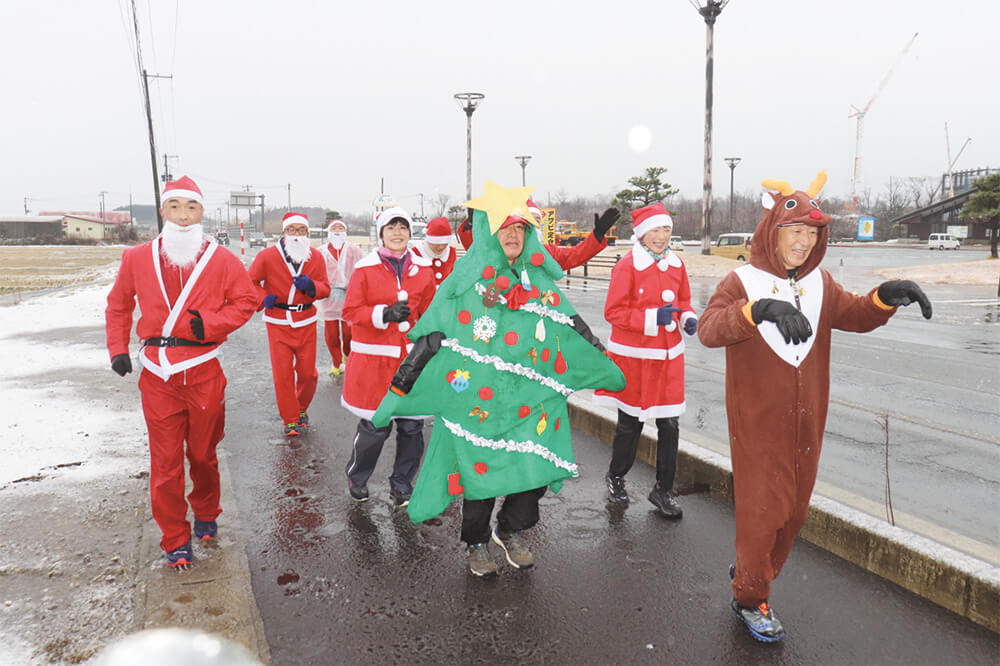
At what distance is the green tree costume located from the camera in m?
3.46

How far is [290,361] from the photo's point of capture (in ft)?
20.4

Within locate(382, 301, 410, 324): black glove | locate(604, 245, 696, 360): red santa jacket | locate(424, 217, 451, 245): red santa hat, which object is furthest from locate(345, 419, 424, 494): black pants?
locate(424, 217, 451, 245): red santa hat

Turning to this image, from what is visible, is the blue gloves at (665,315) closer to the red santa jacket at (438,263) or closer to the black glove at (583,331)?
the black glove at (583,331)

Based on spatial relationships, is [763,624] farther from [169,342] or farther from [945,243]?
[945,243]

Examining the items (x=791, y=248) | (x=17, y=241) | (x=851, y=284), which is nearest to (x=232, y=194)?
(x=17, y=241)

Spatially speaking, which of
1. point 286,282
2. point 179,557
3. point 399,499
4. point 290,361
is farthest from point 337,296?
point 179,557

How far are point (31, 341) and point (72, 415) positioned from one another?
573 cm

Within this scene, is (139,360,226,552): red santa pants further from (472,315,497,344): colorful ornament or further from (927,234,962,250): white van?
(927,234,962,250): white van

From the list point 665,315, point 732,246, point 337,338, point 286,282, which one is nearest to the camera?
point 665,315

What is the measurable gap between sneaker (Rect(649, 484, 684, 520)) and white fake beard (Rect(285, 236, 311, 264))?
4022 millimetres

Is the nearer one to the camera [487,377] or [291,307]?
[487,377]

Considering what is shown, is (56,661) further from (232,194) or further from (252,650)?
(232,194)

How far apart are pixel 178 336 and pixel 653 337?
2812 mm

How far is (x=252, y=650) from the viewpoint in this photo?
288cm
